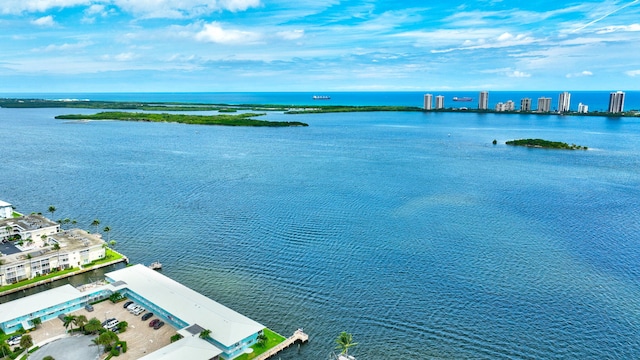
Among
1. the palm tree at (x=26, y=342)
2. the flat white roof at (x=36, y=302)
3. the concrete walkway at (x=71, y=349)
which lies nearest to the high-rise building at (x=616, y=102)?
the flat white roof at (x=36, y=302)

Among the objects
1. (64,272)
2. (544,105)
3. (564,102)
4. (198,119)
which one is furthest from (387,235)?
(564,102)

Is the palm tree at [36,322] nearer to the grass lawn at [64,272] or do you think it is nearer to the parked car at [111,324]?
the parked car at [111,324]

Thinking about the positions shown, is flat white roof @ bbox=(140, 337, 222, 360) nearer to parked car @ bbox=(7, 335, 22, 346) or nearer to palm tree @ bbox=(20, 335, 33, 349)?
palm tree @ bbox=(20, 335, 33, 349)

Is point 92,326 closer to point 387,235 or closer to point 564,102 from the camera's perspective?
point 387,235

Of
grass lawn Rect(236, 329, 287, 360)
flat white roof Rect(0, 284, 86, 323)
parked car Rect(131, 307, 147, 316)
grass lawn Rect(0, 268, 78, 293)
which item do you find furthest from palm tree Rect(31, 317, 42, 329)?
grass lawn Rect(236, 329, 287, 360)

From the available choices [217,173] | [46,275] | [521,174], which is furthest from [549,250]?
[217,173]
